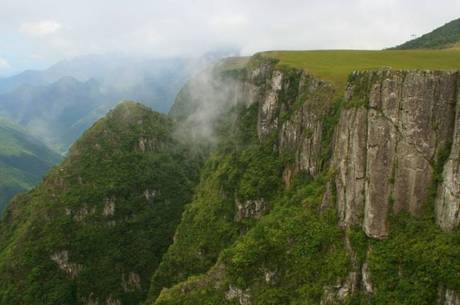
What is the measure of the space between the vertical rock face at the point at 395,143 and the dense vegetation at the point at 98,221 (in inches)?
2559

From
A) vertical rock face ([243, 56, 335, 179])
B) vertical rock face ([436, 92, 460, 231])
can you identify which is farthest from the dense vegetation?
vertical rock face ([436, 92, 460, 231])

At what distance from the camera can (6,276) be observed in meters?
102

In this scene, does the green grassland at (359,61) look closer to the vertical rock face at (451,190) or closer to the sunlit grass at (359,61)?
the sunlit grass at (359,61)

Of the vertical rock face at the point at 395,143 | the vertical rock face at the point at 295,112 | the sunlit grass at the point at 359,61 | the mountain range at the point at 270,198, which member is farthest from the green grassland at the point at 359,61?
the vertical rock face at the point at 395,143

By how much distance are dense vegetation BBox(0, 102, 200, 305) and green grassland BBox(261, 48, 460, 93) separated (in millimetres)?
48010

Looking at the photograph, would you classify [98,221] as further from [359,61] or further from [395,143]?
[395,143]

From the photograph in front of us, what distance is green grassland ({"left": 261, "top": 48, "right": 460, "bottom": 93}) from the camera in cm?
6819

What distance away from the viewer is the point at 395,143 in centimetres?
5244

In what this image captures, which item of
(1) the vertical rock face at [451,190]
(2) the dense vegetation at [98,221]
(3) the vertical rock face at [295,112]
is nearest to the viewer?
(1) the vertical rock face at [451,190]

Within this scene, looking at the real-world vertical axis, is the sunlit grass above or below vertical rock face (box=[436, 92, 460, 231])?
above

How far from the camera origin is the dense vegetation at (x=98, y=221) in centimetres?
10381

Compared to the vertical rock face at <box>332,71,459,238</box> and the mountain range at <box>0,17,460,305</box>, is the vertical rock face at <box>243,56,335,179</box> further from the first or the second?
the vertical rock face at <box>332,71,459,238</box>

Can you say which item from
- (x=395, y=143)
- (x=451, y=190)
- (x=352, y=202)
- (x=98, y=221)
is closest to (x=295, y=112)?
(x=352, y=202)

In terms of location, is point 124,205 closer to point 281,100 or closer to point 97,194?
point 97,194
